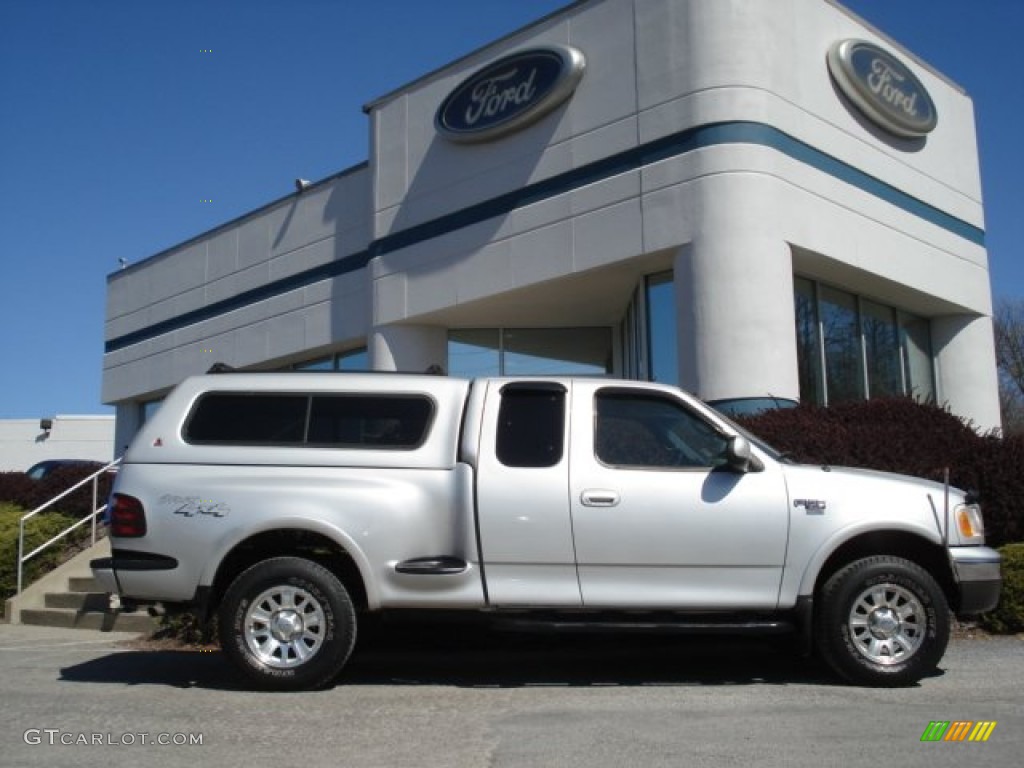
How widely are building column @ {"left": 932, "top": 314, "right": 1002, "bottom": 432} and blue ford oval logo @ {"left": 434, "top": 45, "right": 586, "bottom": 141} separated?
27.3ft

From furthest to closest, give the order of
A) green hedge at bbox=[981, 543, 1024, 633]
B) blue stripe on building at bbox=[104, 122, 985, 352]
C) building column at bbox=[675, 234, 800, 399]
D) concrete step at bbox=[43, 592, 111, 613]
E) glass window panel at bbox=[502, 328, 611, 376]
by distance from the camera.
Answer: glass window panel at bbox=[502, 328, 611, 376] → blue stripe on building at bbox=[104, 122, 985, 352] → building column at bbox=[675, 234, 800, 399] → concrete step at bbox=[43, 592, 111, 613] → green hedge at bbox=[981, 543, 1024, 633]

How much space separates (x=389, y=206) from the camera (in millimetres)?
18047

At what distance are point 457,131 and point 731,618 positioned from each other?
11922 mm

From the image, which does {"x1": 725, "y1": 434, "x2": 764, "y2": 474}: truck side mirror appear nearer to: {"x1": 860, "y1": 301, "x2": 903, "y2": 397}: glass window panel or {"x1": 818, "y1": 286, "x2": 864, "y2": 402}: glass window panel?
{"x1": 818, "y1": 286, "x2": 864, "y2": 402}: glass window panel

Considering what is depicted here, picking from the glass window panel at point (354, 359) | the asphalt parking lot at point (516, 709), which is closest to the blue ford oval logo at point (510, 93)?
the glass window panel at point (354, 359)

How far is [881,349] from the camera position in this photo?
57.7 ft

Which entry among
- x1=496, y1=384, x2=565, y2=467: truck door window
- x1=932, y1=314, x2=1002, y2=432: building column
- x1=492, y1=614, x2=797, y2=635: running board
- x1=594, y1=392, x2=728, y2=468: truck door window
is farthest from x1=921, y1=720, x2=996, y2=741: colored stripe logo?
x1=932, y1=314, x2=1002, y2=432: building column

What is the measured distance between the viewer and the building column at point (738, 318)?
13375 mm

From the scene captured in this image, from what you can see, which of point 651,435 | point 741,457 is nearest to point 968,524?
point 741,457

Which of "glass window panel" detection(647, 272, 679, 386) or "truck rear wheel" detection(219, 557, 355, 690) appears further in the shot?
"glass window panel" detection(647, 272, 679, 386)

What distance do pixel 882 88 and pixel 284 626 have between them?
45.0 feet

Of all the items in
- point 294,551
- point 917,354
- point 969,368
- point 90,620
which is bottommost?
point 90,620

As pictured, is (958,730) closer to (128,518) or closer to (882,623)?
(882,623)

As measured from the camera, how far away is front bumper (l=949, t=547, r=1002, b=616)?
21.7 ft
